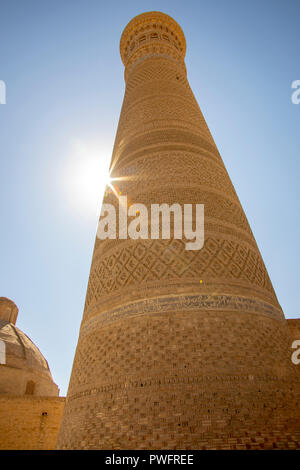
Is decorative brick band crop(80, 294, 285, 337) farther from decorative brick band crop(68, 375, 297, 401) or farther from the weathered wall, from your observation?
the weathered wall

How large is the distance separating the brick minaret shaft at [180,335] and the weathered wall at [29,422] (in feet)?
18.4

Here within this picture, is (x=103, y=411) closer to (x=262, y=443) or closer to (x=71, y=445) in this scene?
(x=71, y=445)

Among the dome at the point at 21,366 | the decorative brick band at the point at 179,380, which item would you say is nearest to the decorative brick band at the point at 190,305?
the decorative brick band at the point at 179,380

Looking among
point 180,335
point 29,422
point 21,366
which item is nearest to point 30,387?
point 21,366

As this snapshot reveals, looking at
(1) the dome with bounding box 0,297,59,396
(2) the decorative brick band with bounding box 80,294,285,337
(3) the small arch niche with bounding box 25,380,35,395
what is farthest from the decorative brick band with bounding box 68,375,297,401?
(3) the small arch niche with bounding box 25,380,35,395

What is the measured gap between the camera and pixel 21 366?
35.1 ft

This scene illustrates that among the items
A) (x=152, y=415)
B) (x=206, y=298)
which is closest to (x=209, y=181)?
(x=206, y=298)

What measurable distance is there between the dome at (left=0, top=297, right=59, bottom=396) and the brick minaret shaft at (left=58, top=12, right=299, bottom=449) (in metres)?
7.77

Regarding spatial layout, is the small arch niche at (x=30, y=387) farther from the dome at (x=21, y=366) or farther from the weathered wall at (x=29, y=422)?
the weathered wall at (x=29, y=422)

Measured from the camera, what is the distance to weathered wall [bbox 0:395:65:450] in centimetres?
783

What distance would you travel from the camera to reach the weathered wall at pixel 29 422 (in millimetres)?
7828

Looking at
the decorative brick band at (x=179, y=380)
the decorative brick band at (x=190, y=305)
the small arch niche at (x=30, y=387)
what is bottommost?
the decorative brick band at (x=179, y=380)

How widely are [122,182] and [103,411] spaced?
2933 millimetres

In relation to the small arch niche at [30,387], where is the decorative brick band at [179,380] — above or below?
below
